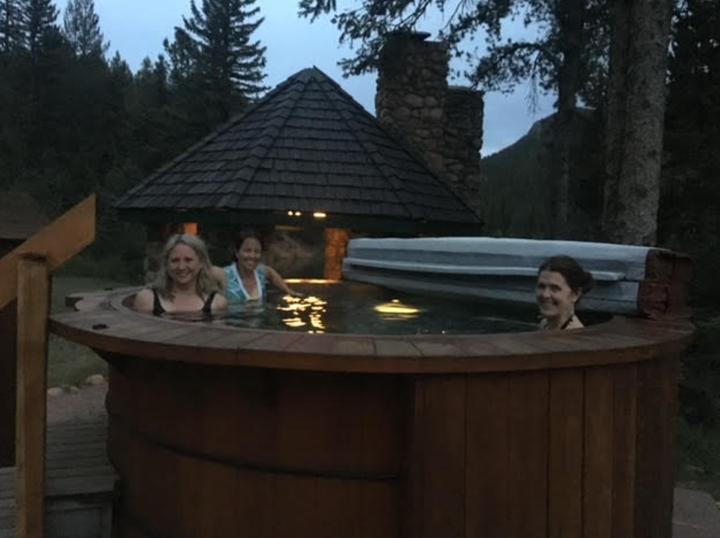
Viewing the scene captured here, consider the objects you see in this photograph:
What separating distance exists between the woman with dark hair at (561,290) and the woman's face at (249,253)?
2279 millimetres

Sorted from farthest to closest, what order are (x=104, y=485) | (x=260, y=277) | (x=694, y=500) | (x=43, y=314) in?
(x=260, y=277) → (x=694, y=500) → (x=104, y=485) → (x=43, y=314)

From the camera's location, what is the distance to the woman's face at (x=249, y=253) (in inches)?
190

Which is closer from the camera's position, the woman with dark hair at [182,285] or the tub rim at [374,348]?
the tub rim at [374,348]

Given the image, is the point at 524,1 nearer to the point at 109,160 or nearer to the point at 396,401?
the point at 396,401

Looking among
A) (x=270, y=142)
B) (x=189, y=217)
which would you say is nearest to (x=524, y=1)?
(x=270, y=142)

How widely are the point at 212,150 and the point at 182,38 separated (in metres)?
23.9

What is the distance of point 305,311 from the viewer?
5301mm

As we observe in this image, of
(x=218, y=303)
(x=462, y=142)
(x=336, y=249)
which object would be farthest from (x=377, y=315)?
(x=462, y=142)

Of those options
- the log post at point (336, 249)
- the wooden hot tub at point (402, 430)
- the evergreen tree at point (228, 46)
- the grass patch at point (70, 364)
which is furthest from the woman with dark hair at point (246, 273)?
the evergreen tree at point (228, 46)

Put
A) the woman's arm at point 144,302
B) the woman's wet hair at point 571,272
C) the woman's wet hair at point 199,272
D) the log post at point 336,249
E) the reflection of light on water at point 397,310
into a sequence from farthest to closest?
the log post at point 336,249, the reflection of light on water at point 397,310, the woman's wet hair at point 199,272, the woman's arm at point 144,302, the woman's wet hair at point 571,272

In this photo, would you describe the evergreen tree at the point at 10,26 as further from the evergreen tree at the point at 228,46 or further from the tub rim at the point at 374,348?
the tub rim at the point at 374,348

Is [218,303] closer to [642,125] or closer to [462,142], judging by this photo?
[642,125]

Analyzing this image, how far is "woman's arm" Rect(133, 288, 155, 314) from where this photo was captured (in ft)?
12.2

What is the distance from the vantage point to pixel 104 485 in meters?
3.18
